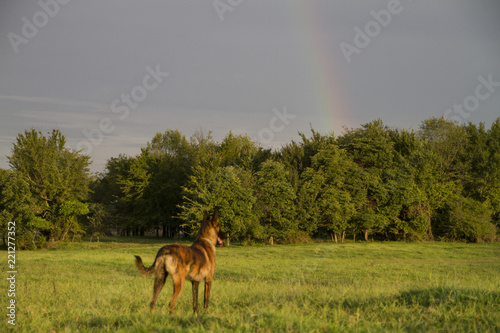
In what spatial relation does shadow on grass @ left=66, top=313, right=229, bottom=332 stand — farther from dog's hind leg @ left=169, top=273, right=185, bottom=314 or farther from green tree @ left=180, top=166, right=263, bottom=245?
green tree @ left=180, top=166, right=263, bottom=245

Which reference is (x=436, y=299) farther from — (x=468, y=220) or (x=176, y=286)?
(x=468, y=220)

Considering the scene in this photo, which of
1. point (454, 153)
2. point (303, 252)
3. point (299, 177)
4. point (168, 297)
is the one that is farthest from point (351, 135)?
point (168, 297)

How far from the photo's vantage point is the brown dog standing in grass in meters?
6.87

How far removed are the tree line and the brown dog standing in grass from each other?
1272 inches

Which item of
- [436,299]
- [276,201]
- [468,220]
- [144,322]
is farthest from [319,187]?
[144,322]

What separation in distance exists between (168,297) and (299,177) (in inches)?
1464

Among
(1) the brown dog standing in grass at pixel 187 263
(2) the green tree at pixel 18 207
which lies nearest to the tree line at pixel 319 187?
(2) the green tree at pixel 18 207

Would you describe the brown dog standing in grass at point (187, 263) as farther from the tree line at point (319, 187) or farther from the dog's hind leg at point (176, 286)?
the tree line at point (319, 187)

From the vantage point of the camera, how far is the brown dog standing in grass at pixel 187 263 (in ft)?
22.5

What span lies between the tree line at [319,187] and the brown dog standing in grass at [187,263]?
32.3 m

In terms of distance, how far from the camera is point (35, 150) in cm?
4481

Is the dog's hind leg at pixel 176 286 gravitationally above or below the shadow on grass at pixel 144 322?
above

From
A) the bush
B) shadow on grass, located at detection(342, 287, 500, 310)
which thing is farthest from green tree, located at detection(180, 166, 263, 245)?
shadow on grass, located at detection(342, 287, 500, 310)

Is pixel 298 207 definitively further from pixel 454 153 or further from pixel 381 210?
pixel 454 153
